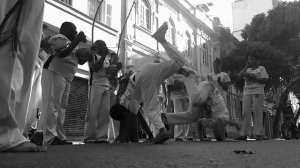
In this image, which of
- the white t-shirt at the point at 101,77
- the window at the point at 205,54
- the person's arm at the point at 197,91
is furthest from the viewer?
the window at the point at 205,54

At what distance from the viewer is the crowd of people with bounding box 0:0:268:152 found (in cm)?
295

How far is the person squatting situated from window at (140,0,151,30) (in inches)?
468

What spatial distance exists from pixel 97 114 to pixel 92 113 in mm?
125

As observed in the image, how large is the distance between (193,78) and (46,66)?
2669 millimetres

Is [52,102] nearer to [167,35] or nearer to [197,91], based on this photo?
[197,91]

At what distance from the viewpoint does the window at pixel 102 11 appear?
15375 millimetres

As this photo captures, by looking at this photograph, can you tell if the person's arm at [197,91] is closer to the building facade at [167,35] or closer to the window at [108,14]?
the building facade at [167,35]

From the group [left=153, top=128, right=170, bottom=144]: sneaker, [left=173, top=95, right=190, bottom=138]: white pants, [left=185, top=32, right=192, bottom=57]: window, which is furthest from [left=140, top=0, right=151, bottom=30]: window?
[left=153, top=128, right=170, bottom=144]: sneaker

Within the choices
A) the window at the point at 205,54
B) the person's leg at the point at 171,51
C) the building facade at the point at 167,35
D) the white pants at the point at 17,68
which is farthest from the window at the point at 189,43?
the white pants at the point at 17,68

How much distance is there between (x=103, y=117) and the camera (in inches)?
252

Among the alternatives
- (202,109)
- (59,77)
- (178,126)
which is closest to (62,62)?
(59,77)

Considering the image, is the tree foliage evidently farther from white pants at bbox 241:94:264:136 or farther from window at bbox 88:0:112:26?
white pants at bbox 241:94:264:136

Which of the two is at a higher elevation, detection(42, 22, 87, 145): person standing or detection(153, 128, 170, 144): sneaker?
detection(42, 22, 87, 145): person standing

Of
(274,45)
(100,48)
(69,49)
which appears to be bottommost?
(69,49)
